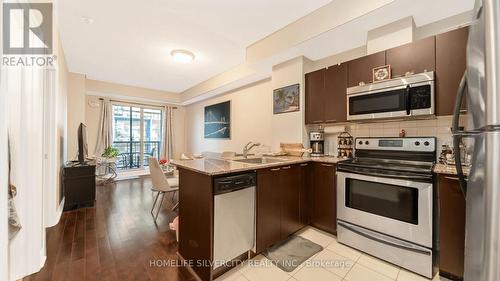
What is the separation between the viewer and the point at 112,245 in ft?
6.75

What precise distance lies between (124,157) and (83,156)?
2.81 meters

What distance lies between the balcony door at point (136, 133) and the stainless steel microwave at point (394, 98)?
610cm

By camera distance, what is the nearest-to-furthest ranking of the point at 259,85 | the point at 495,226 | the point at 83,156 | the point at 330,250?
the point at 495,226 < the point at 330,250 < the point at 83,156 < the point at 259,85

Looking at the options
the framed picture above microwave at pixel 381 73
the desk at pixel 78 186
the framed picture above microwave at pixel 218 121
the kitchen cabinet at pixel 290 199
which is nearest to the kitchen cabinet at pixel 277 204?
the kitchen cabinet at pixel 290 199

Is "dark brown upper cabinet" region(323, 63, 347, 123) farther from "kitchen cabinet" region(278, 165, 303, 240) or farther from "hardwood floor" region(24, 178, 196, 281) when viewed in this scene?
"hardwood floor" region(24, 178, 196, 281)

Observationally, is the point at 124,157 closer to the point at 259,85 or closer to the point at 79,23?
the point at 79,23

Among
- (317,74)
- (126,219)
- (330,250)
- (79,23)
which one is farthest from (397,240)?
(79,23)

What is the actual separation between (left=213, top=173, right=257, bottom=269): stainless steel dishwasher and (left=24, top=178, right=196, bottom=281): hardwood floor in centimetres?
42

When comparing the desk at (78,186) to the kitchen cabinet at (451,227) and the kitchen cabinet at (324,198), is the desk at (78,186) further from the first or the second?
the kitchen cabinet at (451,227)

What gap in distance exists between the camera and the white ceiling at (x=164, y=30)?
2172 millimetres

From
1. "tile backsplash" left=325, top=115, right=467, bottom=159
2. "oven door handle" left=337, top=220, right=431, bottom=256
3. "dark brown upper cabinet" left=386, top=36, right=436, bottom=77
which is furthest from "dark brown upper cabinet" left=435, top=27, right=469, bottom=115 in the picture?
"oven door handle" left=337, top=220, right=431, bottom=256

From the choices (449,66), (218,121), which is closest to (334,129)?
(449,66)

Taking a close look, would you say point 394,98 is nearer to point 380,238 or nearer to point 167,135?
point 380,238

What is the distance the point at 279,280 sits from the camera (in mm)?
1586
